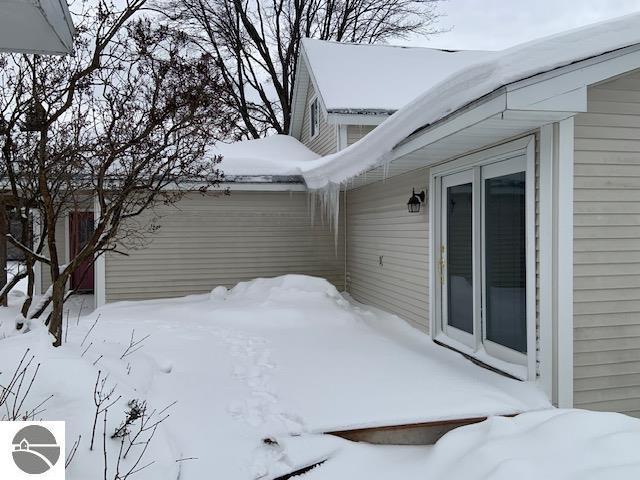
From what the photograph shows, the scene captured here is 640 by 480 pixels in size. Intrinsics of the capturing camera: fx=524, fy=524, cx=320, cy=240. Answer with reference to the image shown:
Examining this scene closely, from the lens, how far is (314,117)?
1180 cm

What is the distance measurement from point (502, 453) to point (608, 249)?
2000 mm

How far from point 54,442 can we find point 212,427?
112 centimetres

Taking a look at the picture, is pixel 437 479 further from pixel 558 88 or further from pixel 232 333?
pixel 232 333

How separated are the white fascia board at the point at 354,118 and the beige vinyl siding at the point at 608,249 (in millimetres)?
5722

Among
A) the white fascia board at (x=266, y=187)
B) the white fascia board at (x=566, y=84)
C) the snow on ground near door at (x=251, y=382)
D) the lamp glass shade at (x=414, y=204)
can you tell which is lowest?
the snow on ground near door at (x=251, y=382)

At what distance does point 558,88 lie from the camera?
331 cm

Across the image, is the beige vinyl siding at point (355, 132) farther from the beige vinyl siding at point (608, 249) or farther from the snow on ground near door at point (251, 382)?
the beige vinyl siding at point (608, 249)

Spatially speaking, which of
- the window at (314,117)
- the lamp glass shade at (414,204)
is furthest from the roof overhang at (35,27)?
the window at (314,117)

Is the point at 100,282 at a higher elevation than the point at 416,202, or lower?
lower

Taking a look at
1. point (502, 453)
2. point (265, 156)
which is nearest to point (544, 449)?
point (502, 453)

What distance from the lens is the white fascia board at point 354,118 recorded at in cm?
925

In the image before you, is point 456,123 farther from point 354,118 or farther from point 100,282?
point 100,282

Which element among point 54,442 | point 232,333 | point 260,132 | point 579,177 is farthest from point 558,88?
point 260,132

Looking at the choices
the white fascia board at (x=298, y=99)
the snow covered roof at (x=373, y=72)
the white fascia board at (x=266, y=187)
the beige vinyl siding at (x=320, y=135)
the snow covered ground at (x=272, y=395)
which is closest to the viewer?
the snow covered ground at (x=272, y=395)
